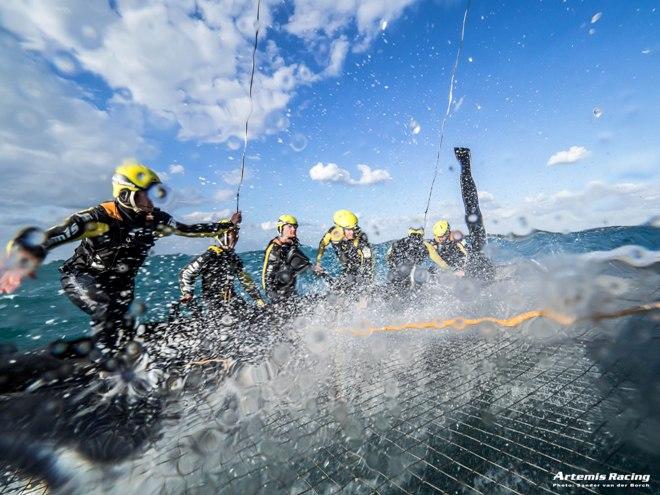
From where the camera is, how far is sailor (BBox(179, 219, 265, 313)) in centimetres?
594

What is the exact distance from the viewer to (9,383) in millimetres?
4051

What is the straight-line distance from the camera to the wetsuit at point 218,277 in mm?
5965

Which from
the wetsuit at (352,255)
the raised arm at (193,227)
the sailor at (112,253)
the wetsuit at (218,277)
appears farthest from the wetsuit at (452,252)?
the sailor at (112,253)

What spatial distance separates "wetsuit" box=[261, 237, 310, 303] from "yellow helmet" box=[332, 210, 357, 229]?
1.64m

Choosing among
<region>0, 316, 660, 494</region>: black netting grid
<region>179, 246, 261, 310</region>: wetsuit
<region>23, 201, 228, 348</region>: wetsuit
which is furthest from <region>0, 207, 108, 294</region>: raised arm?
<region>179, 246, 261, 310</region>: wetsuit

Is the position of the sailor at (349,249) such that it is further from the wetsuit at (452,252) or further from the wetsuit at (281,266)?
the wetsuit at (452,252)

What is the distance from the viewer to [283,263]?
658 centimetres

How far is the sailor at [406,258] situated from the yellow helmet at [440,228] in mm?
1350

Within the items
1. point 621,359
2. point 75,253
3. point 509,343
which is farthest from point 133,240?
point 621,359

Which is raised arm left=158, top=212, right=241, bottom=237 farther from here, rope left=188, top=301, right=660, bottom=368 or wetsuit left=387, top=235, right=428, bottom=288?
wetsuit left=387, top=235, right=428, bottom=288

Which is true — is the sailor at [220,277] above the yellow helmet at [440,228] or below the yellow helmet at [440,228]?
below

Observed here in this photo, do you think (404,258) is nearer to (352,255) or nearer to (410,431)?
(352,255)

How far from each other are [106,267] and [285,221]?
3.38 meters

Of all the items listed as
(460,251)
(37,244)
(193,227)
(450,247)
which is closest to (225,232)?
(193,227)
